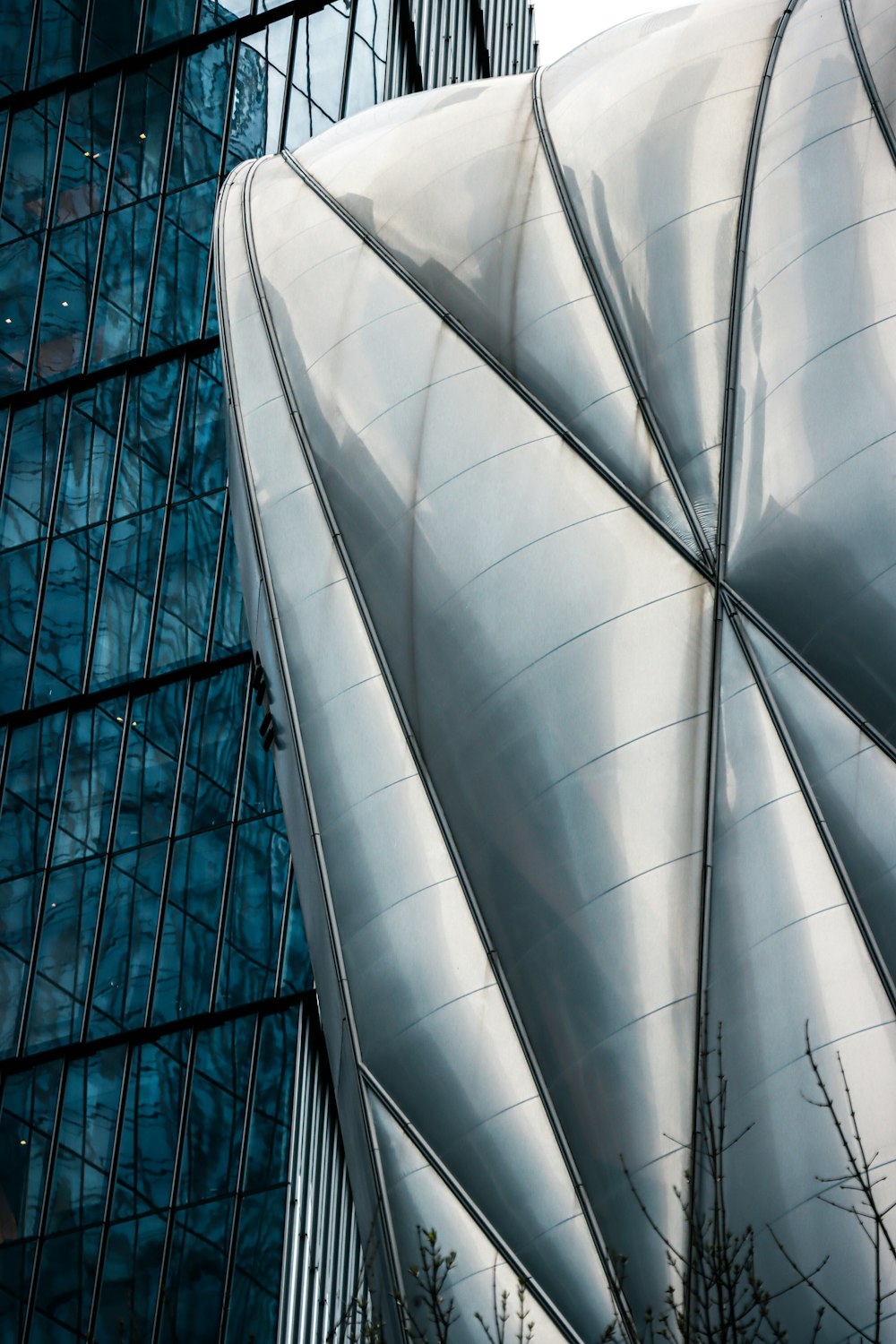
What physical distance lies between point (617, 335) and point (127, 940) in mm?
18491

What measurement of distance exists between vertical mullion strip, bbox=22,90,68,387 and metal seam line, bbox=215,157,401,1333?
62.1 ft

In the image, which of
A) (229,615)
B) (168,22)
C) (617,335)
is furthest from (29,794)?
(617,335)

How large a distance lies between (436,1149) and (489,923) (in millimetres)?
1993

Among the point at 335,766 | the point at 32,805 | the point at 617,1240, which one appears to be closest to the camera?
the point at 617,1240

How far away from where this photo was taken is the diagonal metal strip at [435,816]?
13.6m

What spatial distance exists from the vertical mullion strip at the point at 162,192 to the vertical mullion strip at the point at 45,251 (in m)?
2.86

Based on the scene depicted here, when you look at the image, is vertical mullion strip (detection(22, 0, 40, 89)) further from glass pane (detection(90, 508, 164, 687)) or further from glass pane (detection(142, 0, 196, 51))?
glass pane (detection(90, 508, 164, 687))

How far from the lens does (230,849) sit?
31.0 metres

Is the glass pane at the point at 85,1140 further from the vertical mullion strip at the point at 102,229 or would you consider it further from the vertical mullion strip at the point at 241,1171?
the vertical mullion strip at the point at 102,229

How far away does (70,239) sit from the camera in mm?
38031

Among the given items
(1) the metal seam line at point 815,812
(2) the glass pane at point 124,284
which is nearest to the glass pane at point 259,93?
(2) the glass pane at point 124,284

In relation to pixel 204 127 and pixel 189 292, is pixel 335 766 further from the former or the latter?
pixel 204 127

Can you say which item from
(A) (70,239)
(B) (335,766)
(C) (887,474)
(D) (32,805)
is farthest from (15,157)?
(C) (887,474)

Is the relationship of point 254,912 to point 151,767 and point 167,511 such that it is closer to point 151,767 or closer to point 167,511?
point 151,767
